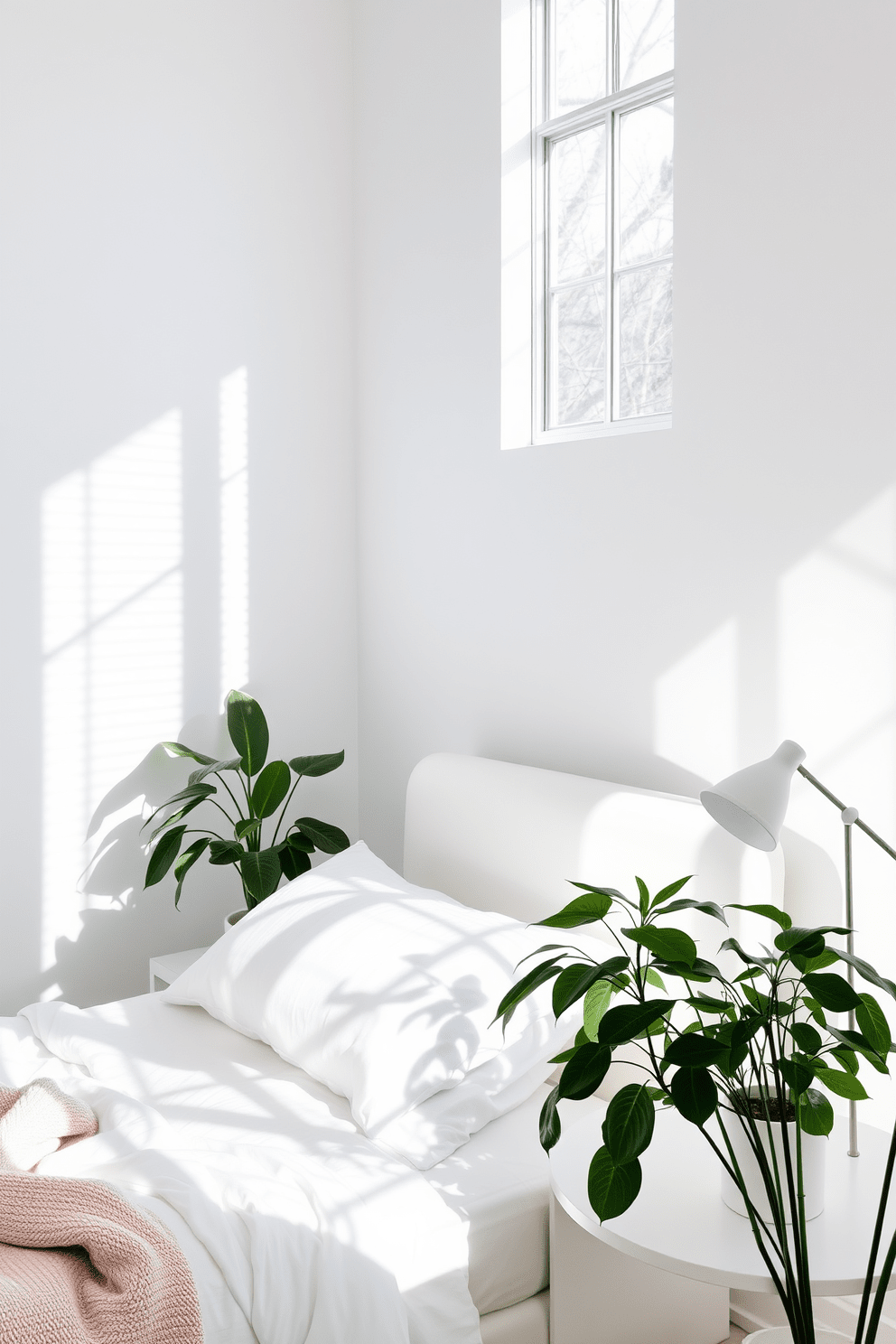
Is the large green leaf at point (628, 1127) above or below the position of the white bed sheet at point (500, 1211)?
above

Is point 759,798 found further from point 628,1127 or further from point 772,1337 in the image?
point 772,1337

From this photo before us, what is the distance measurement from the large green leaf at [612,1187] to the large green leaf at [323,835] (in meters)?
1.81

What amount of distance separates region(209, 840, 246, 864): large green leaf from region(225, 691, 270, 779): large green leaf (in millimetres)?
232

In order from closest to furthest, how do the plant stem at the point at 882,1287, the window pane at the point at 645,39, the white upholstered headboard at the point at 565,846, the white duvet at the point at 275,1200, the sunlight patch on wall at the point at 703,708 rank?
the plant stem at the point at 882,1287 → the white duvet at the point at 275,1200 → the white upholstered headboard at the point at 565,846 → the sunlight patch on wall at the point at 703,708 → the window pane at the point at 645,39

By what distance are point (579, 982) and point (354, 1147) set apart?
81 centimetres

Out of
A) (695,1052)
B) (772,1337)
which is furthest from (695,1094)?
(772,1337)

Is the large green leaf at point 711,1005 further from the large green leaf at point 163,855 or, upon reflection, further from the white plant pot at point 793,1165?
the large green leaf at point 163,855

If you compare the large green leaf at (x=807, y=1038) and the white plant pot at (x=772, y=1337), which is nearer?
the large green leaf at (x=807, y=1038)

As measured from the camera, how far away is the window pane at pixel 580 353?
9.02ft

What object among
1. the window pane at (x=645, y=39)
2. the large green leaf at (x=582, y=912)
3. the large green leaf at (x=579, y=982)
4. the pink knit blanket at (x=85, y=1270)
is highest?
the window pane at (x=645, y=39)

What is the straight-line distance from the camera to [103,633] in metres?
3.03

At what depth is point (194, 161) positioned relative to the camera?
3.11 metres

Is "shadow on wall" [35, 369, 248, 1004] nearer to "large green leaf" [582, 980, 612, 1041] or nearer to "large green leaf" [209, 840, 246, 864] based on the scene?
"large green leaf" [209, 840, 246, 864]

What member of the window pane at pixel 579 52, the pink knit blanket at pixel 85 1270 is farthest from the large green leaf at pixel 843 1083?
the window pane at pixel 579 52
